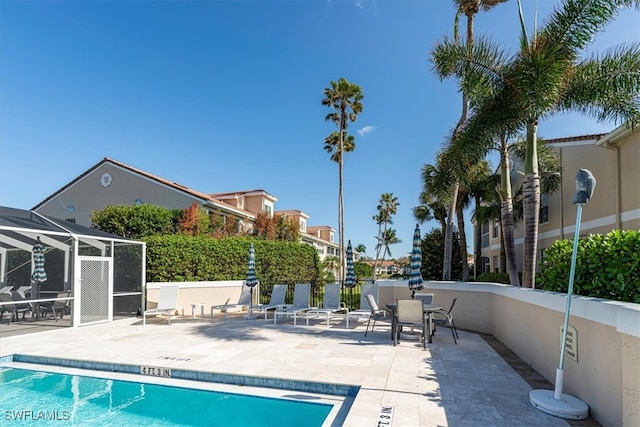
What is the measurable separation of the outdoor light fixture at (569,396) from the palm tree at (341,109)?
746 inches

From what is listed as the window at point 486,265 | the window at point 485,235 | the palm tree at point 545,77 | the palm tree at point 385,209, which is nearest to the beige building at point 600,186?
the palm tree at point 545,77

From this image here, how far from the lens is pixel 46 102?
1385 cm

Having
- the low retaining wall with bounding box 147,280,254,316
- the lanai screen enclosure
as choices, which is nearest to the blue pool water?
the lanai screen enclosure

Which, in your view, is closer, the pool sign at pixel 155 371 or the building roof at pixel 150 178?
the pool sign at pixel 155 371

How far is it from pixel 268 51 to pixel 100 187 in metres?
16.1

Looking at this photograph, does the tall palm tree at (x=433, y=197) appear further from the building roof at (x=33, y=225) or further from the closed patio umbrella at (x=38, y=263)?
the closed patio umbrella at (x=38, y=263)

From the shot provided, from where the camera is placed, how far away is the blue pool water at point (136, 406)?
491 centimetres

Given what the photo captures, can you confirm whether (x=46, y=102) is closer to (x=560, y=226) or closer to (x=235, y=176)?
(x=235, y=176)

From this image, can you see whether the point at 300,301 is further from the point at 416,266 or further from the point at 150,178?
the point at 150,178

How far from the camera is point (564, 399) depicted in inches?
174

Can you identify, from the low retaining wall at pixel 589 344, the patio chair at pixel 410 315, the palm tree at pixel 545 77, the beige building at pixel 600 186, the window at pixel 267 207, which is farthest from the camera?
the window at pixel 267 207

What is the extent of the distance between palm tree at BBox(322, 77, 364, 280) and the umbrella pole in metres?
18.9

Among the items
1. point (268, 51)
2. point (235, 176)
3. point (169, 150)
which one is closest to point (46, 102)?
point (169, 150)

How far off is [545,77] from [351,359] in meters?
6.93
